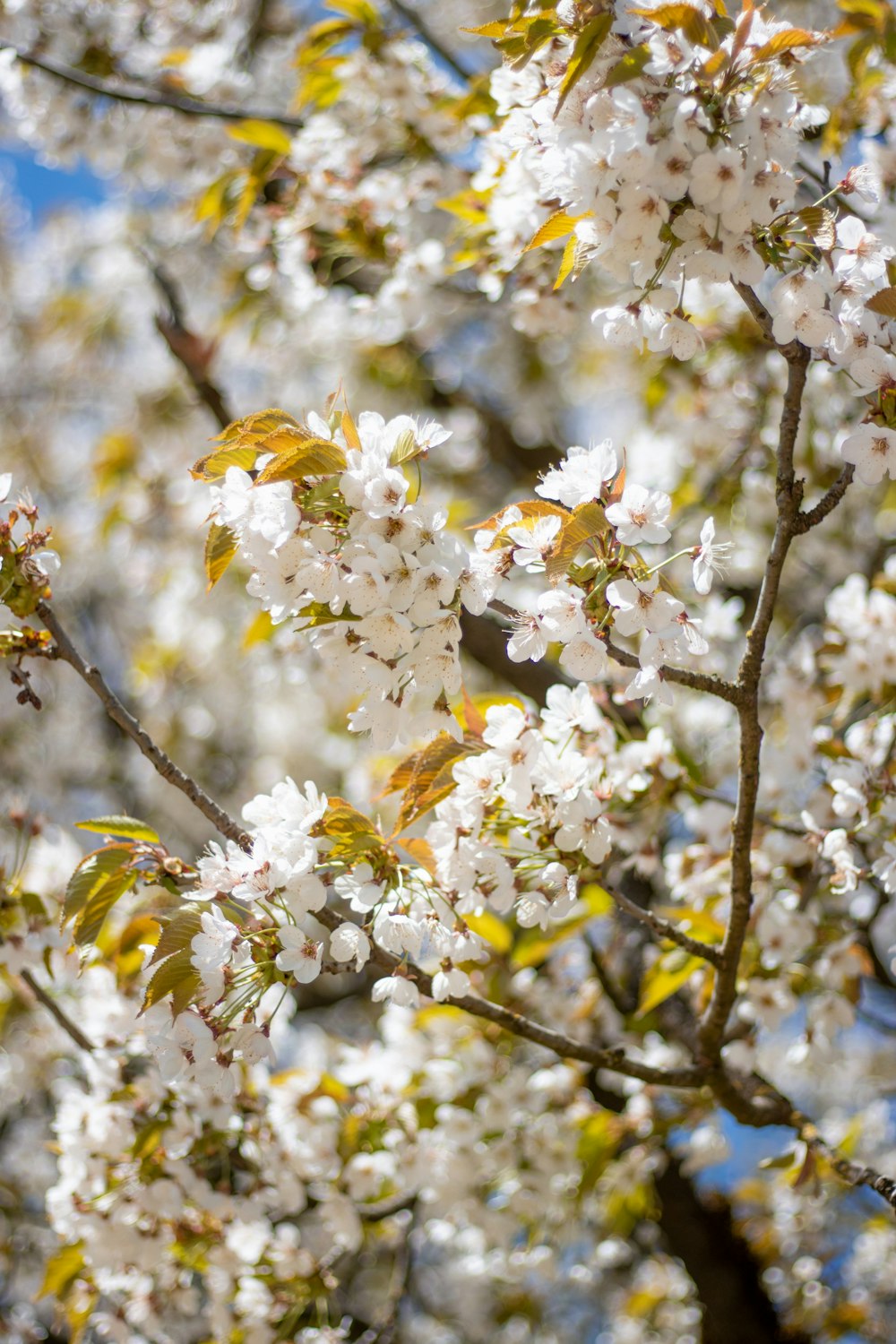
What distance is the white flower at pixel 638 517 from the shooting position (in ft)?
3.94

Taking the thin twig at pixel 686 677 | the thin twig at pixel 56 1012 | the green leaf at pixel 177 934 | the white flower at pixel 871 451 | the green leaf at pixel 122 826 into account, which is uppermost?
the white flower at pixel 871 451

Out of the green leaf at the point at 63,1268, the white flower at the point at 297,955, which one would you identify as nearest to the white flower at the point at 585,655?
the white flower at the point at 297,955

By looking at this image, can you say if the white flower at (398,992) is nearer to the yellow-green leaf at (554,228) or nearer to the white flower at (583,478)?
the white flower at (583,478)

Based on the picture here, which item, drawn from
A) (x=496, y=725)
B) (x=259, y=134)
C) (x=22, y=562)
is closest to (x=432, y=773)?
(x=496, y=725)

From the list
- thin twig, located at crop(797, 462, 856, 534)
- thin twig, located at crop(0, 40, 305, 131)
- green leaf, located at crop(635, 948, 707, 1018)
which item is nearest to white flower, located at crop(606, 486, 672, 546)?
thin twig, located at crop(797, 462, 856, 534)

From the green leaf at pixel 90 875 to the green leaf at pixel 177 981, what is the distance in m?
0.21

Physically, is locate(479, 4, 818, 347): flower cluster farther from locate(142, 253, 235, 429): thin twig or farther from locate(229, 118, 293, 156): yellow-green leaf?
locate(142, 253, 235, 429): thin twig

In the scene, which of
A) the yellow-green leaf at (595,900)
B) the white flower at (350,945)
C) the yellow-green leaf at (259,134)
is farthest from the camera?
the yellow-green leaf at (259,134)

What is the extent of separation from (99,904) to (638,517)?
0.86m

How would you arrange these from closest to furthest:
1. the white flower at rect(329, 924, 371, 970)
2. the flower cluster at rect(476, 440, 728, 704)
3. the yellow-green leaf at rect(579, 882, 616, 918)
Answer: the flower cluster at rect(476, 440, 728, 704), the white flower at rect(329, 924, 371, 970), the yellow-green leaf at rect(579, 882, 616, 918)

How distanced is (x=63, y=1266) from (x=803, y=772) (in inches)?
70.7

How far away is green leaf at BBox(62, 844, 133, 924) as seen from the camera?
140 centimetres

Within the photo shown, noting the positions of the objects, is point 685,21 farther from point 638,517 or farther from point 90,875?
point 90,875

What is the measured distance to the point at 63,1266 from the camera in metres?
2.06
